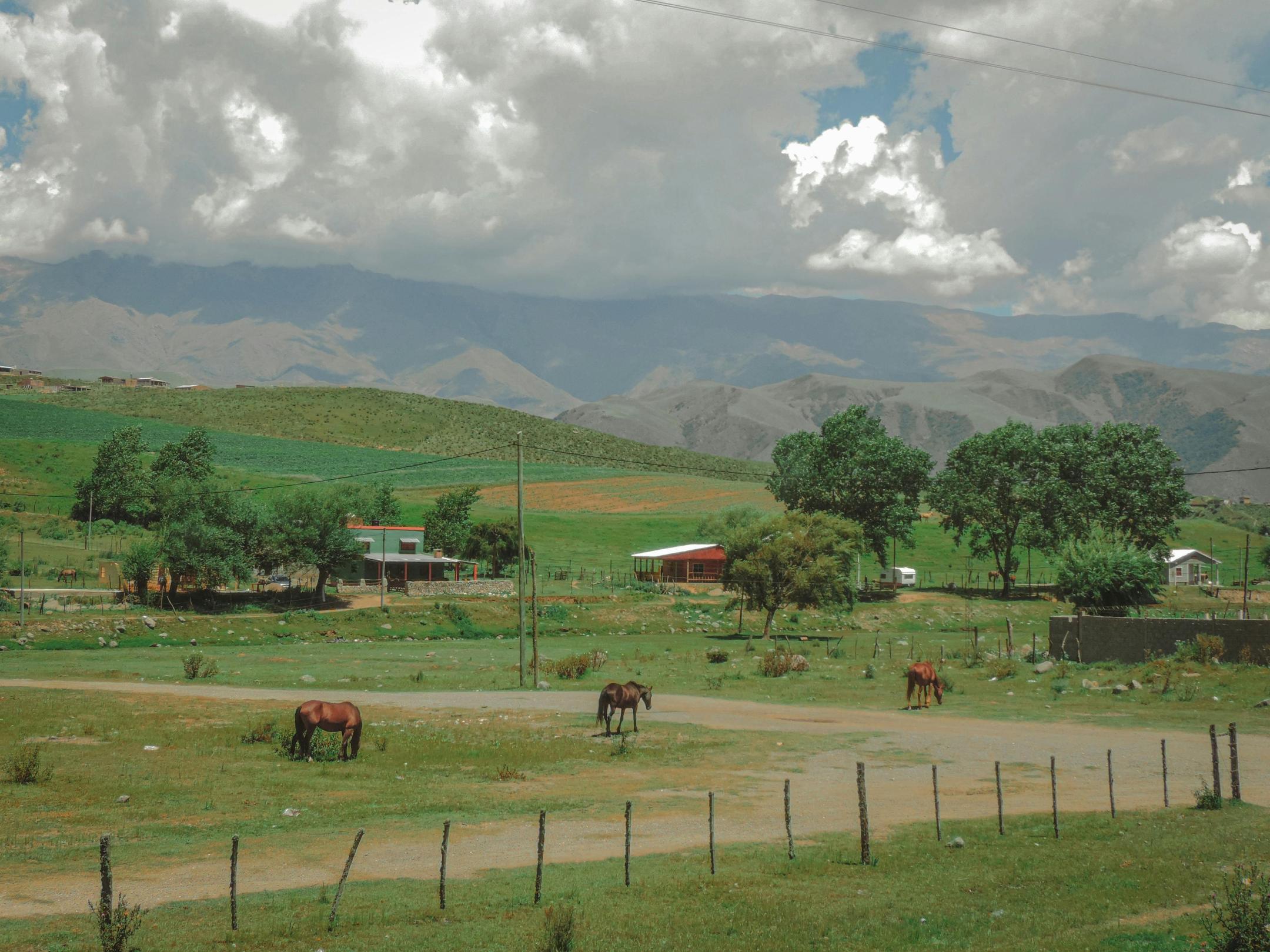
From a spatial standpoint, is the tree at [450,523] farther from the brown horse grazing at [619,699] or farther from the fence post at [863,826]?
the fence post at [863,826]

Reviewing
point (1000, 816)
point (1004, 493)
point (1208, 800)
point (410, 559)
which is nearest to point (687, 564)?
point (410, 559)

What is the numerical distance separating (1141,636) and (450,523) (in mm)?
69801

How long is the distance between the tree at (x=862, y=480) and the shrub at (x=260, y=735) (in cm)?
6903

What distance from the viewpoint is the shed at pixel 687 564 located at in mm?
99688

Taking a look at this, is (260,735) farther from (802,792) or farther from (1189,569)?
(1189,569)

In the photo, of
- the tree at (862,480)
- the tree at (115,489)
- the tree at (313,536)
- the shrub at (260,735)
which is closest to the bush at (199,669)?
the shrub at (260,735)

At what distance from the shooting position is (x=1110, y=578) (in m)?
→ 57.6

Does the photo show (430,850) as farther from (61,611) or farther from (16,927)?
(61,611)

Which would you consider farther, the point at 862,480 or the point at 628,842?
the point at 862,480

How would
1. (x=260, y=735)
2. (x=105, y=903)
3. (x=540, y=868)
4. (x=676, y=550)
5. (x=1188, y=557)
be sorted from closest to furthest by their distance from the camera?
(x=105, y=903)
(x=540, y=868)
(x=260, y=735)
(x=676, y=550)
(x=1188, y=557)

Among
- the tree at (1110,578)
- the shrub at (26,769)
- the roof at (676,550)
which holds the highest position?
the roof at (676,550)

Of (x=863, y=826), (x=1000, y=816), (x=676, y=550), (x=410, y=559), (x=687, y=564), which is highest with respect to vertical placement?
(x=676, y=550)

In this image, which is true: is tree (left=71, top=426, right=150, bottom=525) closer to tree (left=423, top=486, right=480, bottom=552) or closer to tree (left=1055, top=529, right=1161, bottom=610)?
tree (left=423, top=486, right=480, bottom=552)

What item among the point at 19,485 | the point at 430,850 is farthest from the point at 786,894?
the point at 19,485
